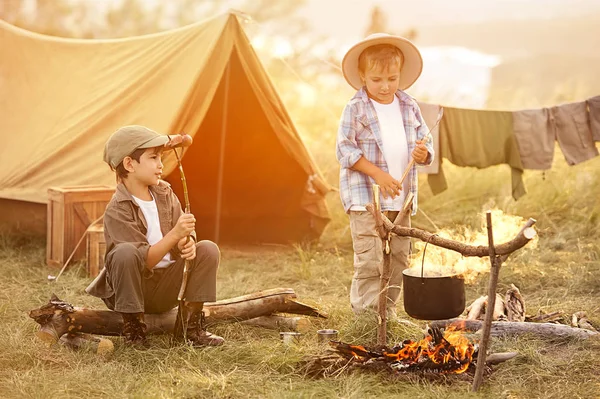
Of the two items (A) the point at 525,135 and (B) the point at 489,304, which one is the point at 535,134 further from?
(B) the point at 489,304

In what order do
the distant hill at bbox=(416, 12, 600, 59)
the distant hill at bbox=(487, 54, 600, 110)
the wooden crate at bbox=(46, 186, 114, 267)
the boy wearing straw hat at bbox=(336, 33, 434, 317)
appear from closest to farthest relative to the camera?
1. the boy wearing straw hat at bbox=(336, 33, 434, 317)
2. the wooden crate at bbox=(46, 186, 114, 267)
3. the distant hill at bbox=(487, 54, 600, 110)
4. the distant hill at bbox=(416, 12, 600, 59)

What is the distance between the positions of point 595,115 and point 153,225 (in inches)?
155

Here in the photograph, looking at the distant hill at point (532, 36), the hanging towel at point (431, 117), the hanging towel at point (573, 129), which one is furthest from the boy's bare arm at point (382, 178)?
the distant hill at point (532, 36)

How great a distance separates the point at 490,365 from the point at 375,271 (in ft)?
2.76

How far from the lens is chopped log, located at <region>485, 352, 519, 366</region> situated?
131 inches

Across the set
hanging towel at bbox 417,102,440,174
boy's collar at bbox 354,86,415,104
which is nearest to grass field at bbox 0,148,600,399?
hanging towel at bbox 417,102,440,174

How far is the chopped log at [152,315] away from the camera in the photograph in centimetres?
351

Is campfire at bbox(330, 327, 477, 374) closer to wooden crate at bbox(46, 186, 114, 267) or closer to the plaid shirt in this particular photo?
the plaid shirt

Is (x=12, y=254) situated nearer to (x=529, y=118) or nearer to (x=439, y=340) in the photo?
(x=439, y=340)

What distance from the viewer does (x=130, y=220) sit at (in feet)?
11.7

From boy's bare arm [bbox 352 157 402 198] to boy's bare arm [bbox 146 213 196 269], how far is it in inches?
36.9

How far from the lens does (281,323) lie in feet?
13.3

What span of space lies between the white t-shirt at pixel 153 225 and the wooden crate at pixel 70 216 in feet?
6.42

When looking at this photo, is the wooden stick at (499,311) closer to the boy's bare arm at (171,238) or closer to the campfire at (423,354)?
the campfire at (423,354)
